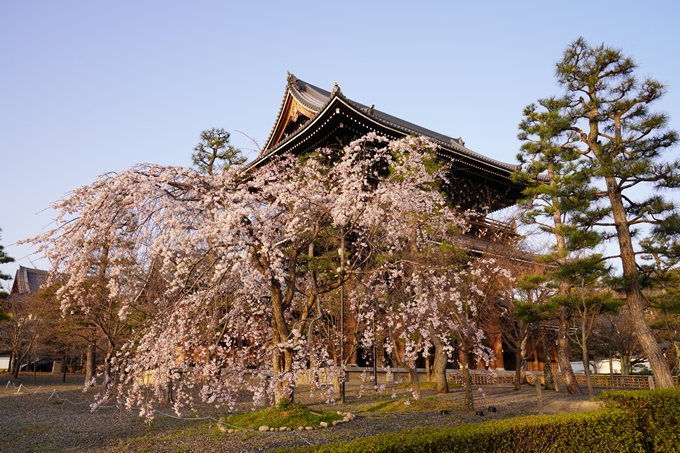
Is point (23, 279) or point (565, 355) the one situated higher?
point (23, 279)

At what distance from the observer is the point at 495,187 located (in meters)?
23.6

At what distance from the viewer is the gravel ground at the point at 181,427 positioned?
888 centimetres

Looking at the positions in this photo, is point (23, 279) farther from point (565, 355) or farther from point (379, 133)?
point (565, 355)

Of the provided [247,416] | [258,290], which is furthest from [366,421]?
[258,290]

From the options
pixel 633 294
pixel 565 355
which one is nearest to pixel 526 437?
pixel 633 294

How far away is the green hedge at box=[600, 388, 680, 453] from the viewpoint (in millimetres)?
7582

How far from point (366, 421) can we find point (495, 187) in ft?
51.7

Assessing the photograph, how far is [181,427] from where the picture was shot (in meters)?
11.0

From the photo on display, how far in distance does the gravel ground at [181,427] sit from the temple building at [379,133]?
5806mm

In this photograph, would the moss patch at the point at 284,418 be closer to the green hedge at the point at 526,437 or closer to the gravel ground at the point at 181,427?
the gravel ground at the point at 181,427

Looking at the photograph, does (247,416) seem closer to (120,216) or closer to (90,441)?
(90,441)

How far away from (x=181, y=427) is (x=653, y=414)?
31.0 feet

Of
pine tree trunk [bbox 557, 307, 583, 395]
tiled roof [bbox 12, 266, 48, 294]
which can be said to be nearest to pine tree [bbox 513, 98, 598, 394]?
pine tree trunk [bbox 557, 307, 583, 395]

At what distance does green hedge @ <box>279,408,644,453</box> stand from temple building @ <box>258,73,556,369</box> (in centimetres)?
955
